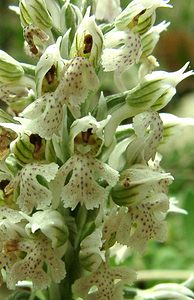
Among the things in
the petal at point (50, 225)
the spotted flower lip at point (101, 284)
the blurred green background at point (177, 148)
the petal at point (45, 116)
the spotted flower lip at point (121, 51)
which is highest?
the spotted flower lip at point (121, 51)

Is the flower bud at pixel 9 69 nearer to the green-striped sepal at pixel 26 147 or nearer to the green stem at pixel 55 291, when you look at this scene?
the green-striped sepal at pixel 26 147

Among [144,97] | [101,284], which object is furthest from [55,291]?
[144,97]

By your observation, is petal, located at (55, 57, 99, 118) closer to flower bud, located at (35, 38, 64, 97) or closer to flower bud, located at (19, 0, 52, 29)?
flower bud, located at (35, 38, 64, 97)

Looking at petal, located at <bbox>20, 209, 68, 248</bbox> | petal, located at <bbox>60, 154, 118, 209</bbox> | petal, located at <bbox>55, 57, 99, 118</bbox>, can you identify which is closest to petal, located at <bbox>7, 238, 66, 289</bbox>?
petal, located at <bbox>20, 209, 68, 248</bbox>

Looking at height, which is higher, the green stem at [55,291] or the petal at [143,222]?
the petal at [143,222]

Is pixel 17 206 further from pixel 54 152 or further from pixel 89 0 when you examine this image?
pixel 89 0

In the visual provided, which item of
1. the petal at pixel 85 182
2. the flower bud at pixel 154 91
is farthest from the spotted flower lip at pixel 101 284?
the flower bud at pixel 154 91
